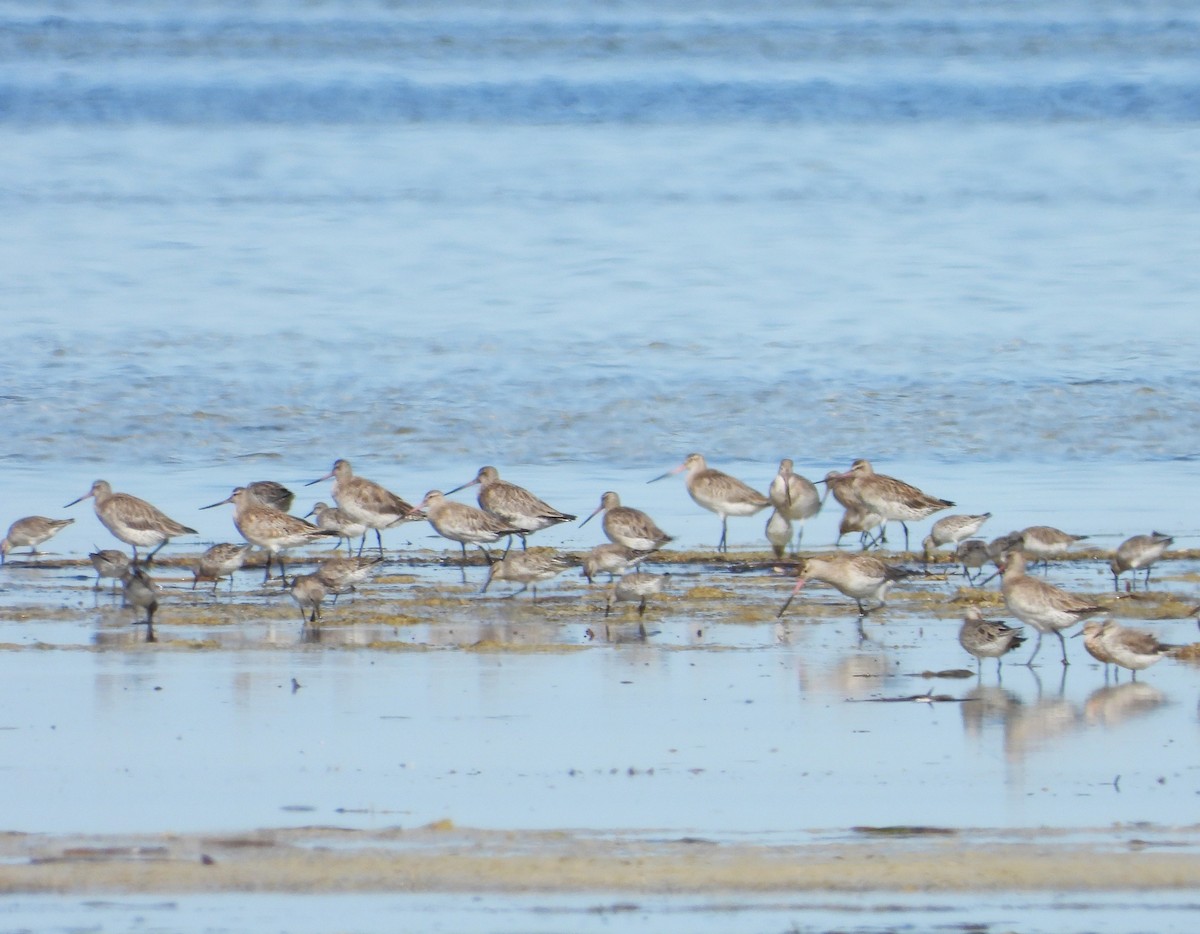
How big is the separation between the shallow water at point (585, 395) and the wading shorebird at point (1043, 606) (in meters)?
0.39

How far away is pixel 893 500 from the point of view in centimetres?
1515

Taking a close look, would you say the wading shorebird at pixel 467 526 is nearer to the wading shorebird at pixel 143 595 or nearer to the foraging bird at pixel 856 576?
the foraging bird at pixel 856 576

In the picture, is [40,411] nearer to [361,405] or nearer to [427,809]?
[361,405]

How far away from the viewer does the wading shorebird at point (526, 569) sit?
1298 centimetres

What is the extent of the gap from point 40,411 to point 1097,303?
46.4 ft

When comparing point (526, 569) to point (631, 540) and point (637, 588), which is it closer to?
point (637, 588)

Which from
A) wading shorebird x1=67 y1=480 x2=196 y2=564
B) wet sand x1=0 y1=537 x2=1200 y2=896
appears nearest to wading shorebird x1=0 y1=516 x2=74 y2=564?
wet sand x1=0 y1=537 x2=1200 y2=896

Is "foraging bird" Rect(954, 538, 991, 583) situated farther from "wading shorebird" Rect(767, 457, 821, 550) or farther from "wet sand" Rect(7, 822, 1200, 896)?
"wet sand" Rect(7, 822, 1200, 896)

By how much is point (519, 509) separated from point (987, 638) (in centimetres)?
524

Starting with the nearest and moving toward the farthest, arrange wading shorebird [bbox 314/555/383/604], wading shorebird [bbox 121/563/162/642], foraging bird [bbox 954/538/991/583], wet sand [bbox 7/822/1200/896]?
wet sand [bbox 7/822/1200/896], wading shorebird [bbox 121/563/162/642], wading shorebird [bbox 314/555/383/604], foraging bird [bbox 954/538/991/583]

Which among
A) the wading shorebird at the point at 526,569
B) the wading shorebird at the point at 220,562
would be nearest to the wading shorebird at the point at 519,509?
the wading shorebird at the point at 526,569

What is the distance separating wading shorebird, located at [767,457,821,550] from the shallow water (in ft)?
2.40

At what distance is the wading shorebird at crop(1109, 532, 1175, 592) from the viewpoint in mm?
12914

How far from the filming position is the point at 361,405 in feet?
70.8
